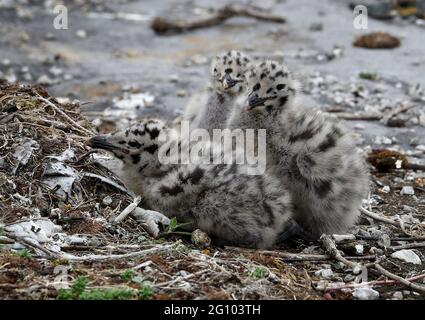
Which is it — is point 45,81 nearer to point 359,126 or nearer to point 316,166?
point 359,126

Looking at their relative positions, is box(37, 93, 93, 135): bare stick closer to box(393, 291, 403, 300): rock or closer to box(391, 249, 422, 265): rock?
box(391, 249, 422, 265): rock

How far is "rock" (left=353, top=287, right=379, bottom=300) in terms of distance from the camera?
237 inches

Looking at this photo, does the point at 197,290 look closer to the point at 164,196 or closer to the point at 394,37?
the point at 164,196

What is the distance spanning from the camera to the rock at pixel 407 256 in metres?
6.85

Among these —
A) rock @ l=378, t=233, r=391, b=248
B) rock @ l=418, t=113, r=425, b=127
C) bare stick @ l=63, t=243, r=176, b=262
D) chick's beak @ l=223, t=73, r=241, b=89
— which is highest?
chick's beak @ l=223, t=73, r=241, b=89

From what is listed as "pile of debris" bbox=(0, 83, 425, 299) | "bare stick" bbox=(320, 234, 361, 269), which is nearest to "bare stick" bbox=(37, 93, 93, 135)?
"pile of debris" bbox=(0, 83, 425, 299)

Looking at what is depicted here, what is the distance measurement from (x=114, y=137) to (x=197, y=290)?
188cm

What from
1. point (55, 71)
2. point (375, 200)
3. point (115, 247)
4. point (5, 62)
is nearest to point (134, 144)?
point (115, 247)

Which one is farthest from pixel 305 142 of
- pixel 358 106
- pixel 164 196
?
pixel 358 106

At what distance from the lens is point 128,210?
6789mm

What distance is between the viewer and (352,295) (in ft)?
19.8

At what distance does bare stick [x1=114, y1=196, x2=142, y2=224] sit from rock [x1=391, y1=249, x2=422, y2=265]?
7.09ft

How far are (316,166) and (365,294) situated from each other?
140cm

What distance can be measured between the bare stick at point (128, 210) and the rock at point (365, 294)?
1925 mm
